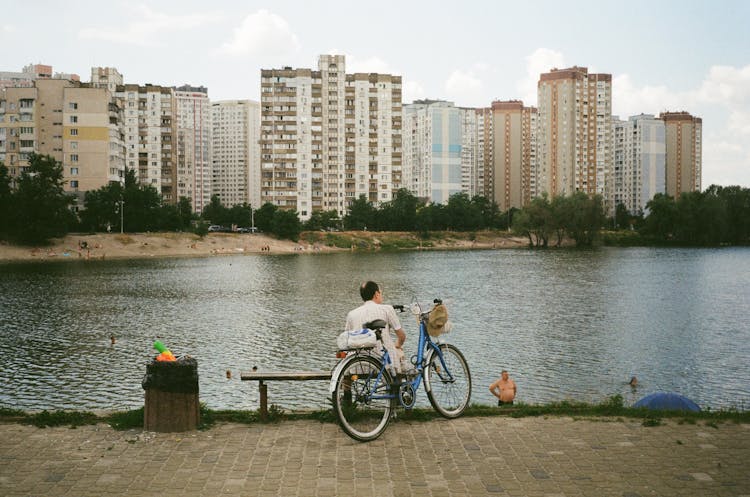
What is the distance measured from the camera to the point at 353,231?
14362 cm

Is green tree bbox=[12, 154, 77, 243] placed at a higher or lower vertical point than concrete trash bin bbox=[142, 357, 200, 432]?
higher

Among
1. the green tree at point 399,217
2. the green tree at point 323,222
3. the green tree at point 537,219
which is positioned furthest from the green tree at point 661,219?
the green tree at point 323,222

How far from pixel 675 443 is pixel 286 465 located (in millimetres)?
4935

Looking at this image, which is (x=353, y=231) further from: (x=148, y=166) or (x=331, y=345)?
(x=331, y=345)

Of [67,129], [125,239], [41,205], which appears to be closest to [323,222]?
[125,239]

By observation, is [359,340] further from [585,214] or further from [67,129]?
[585,214]

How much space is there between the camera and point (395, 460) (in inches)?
328

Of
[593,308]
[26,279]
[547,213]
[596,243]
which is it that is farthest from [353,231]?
[593,308]

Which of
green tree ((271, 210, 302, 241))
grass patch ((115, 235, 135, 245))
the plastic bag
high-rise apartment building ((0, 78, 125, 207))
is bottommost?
the plastic bag

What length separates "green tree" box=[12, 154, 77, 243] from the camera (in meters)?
92.3

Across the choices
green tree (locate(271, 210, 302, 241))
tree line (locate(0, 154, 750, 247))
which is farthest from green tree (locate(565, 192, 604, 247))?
green tree (locate(271, 210, 302, 241))

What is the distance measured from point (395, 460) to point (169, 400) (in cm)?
Answer: 332

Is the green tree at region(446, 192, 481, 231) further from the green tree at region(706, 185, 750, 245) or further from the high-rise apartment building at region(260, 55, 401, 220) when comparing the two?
the green tree at region(706, 185, 750, 245)

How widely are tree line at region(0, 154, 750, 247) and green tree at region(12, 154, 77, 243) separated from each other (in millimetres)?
122
